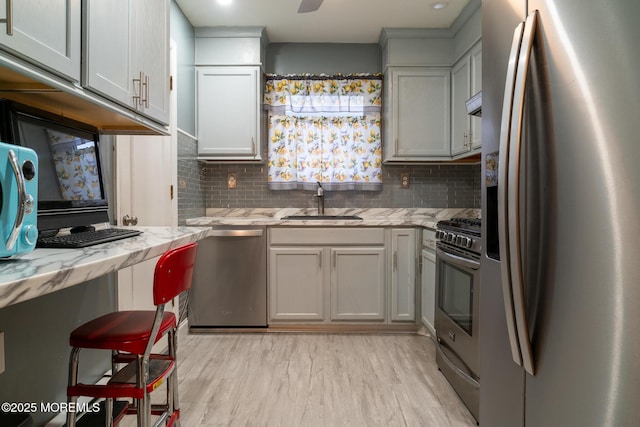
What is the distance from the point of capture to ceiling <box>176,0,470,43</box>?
111 inches

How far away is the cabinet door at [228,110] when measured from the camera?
321cm

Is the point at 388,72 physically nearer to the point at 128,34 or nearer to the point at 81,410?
the point at 128,34

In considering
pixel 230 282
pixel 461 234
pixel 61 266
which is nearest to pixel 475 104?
pixel 461 234

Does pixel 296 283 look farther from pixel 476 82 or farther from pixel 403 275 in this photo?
pixel 476 82

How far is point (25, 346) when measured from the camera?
140cm

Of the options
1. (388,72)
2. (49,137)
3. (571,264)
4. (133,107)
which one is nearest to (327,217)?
(388,72)

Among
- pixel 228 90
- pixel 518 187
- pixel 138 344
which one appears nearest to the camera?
pixel 518 187

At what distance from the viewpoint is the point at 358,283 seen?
3033 millimetres

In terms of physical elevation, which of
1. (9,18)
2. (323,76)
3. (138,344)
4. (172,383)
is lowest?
(172,383)

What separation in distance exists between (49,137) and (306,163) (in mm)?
2365

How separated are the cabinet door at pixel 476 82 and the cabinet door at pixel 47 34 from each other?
8.15ft

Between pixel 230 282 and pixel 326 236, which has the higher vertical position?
pixel 326 236

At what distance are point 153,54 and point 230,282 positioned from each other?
1.83 m

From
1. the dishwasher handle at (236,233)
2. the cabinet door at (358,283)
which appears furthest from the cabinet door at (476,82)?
the dishwasher handle at (236,233)
